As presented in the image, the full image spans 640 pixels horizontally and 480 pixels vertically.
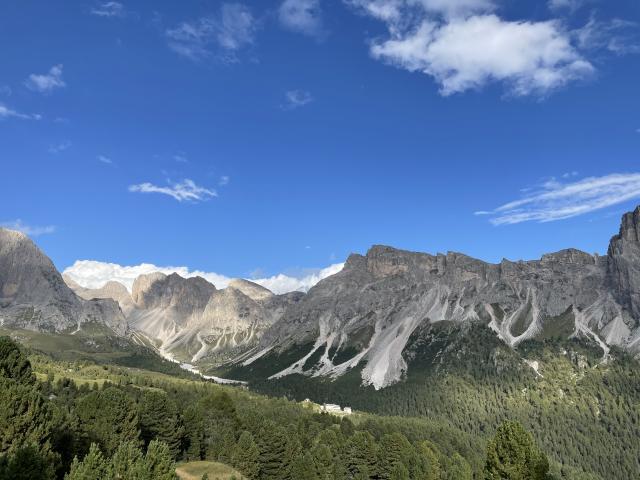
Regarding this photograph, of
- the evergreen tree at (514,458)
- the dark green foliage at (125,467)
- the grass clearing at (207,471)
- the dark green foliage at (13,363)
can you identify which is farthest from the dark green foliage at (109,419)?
the evergreen tree at (514,458)

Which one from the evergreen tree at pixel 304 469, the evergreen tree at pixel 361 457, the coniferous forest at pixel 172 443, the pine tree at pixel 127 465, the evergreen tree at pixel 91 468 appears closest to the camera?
the evergreen tree at pixel 91 468

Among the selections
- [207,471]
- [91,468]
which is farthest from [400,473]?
[91,468]

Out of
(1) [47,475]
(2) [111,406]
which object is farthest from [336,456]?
(1) [47,475]

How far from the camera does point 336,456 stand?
390 ft

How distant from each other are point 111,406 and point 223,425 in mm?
41965

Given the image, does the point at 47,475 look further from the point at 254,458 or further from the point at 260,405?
the point at 260,405

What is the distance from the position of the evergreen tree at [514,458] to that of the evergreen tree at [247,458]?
44.6 meters

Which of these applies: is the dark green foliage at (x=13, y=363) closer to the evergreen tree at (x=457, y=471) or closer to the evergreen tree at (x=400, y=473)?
the evergreen tree at (x=400, y=473)

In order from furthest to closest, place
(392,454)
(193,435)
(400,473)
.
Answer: (392,454) < (193,435) < (400,473)

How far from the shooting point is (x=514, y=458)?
71.4m

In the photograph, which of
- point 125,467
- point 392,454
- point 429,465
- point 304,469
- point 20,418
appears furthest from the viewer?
point 392,454

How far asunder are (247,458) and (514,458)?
49669 millimetres

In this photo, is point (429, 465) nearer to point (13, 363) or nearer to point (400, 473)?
point (400, 473)

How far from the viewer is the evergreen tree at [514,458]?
69.6m
